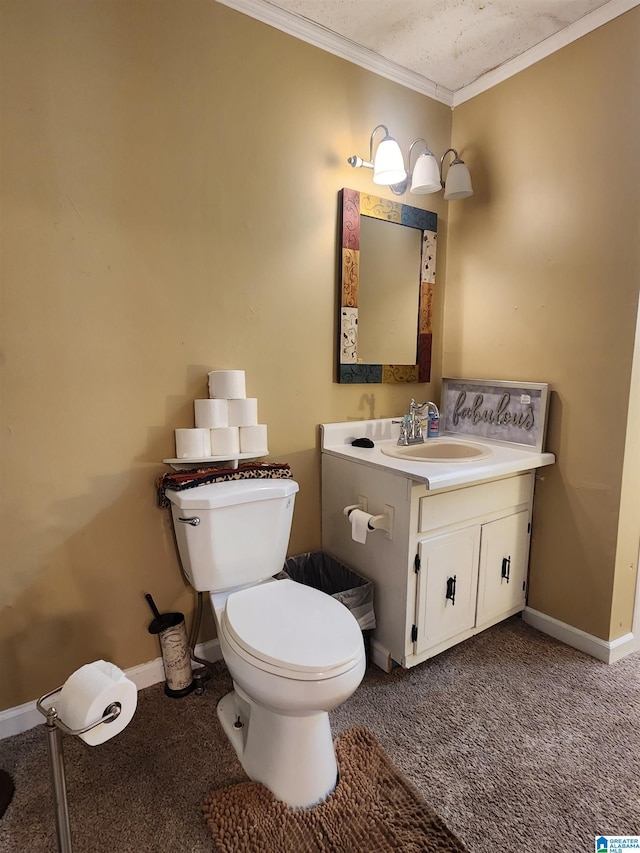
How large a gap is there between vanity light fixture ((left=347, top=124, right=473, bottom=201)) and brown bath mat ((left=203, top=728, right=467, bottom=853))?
2.10 meters

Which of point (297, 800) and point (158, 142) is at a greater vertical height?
point (158, 142)

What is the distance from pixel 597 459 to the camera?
189 cm

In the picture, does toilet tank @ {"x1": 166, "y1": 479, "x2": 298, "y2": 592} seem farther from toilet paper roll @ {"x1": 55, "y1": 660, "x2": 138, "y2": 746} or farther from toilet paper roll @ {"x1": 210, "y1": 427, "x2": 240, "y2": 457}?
toilet paper roll @ {"x1": 55, "y1": 660, "x2": 138, "y2": 746}

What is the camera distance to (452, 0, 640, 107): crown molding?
1733 mm

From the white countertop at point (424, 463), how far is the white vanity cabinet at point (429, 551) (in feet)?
0.13

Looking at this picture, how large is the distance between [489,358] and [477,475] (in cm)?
76

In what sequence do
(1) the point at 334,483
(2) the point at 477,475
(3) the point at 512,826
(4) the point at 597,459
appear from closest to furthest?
(3) the point at 512,826 → (2) the point at 477,475 → (4) the point at 597,459 → (1) the point at 334,483

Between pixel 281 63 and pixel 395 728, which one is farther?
pixel 281 63

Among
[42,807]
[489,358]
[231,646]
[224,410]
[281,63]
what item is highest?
[281,63]

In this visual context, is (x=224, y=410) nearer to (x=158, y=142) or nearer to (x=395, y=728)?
(x=158, y=142)

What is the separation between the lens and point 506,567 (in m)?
2.04

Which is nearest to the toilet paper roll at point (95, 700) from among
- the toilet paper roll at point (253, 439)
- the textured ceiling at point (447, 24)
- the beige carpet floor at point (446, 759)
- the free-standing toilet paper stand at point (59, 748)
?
the free-standing toilet paper stand at point (59, 748)

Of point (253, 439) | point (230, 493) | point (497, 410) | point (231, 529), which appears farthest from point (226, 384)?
point (497, 410)

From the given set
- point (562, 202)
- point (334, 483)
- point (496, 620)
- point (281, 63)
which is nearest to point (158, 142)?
point (281, 63)
